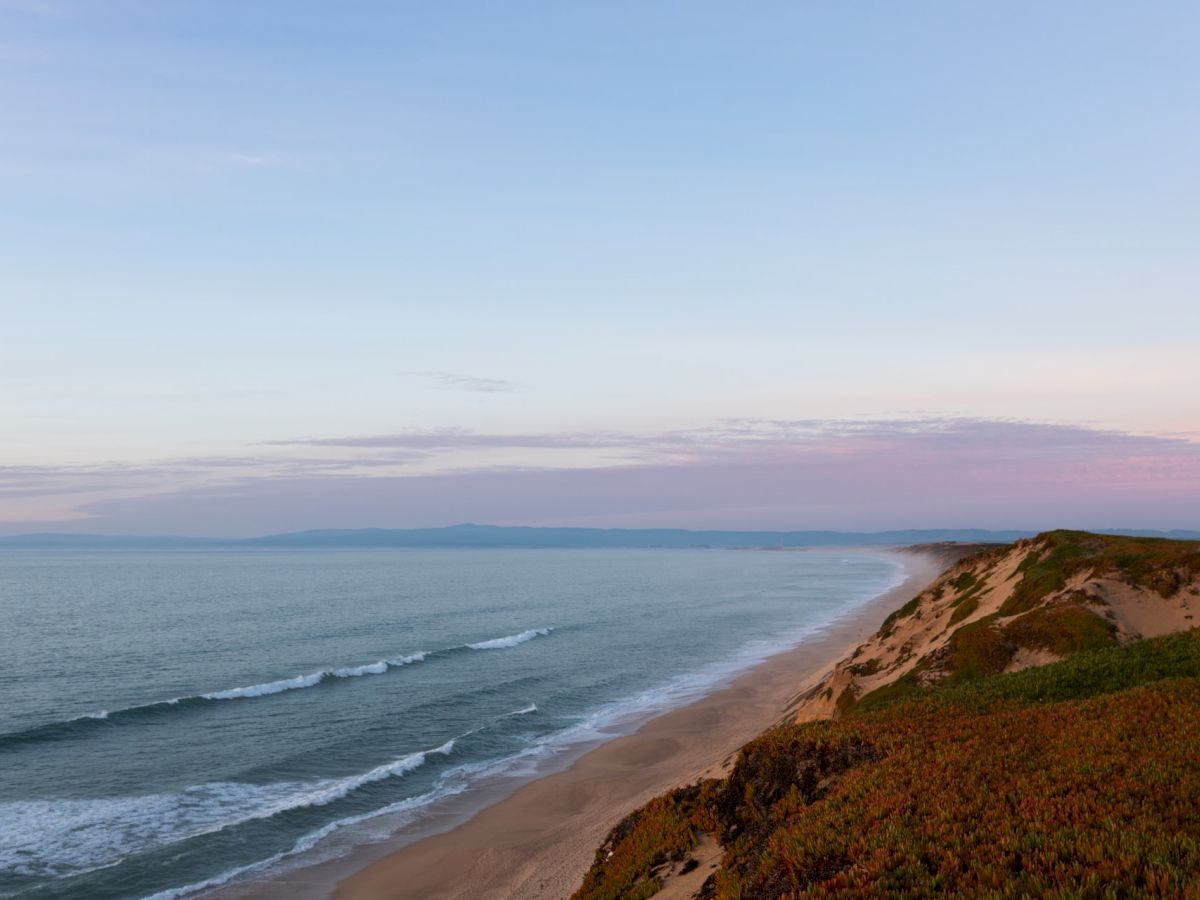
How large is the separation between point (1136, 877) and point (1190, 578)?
2759 cm

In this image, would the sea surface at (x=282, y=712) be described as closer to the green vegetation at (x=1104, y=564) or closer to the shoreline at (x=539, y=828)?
the shoreline at (x=539, y=828)

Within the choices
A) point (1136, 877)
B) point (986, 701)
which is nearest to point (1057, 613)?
point (986, 701)

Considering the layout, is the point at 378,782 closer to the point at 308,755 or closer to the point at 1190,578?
the point at 308,755

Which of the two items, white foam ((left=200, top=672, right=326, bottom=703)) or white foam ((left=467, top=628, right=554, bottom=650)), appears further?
white foam ((left=467, top=628, right=554, bottom=650))

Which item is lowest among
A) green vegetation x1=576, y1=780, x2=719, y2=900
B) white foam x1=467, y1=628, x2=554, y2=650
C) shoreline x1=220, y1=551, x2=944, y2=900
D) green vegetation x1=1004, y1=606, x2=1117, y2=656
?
white foam x1=467, y1=628, x2=554, y2=650

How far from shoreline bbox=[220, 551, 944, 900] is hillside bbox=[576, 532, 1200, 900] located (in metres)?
7.17

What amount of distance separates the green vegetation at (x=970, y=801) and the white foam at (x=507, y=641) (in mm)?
48434

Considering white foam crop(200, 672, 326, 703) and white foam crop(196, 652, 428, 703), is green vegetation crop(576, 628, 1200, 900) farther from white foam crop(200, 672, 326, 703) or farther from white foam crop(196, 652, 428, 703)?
white foam crop(196, 652, 428, 703)

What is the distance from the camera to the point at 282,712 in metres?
42.8

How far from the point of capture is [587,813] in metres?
28.9

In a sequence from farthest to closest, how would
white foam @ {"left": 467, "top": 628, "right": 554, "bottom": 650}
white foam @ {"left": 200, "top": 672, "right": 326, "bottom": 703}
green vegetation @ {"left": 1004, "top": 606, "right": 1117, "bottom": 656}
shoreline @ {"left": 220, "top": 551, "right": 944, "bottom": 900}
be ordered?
white foam @ {"left": 467, "top": 628, "right": 554, "bottom": 650}, white foam @ {"left": 200, "top": 672, "right": 326, "bottom": 703}, green vegetation @ {"left": 1004, "top": 606, "right": 1117, "bottom": 656}, shoreline @ {"left": 220, "top": 551, "right": 944, "bottom": 900}

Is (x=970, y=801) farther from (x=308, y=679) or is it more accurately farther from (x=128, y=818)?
(x=308, y=679)

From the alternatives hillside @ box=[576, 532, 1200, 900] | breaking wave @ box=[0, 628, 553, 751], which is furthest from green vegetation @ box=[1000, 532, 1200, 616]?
breaking wave @ box=[0, 628, 553, 751]

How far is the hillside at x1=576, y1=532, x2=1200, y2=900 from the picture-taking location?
8.93 metres
